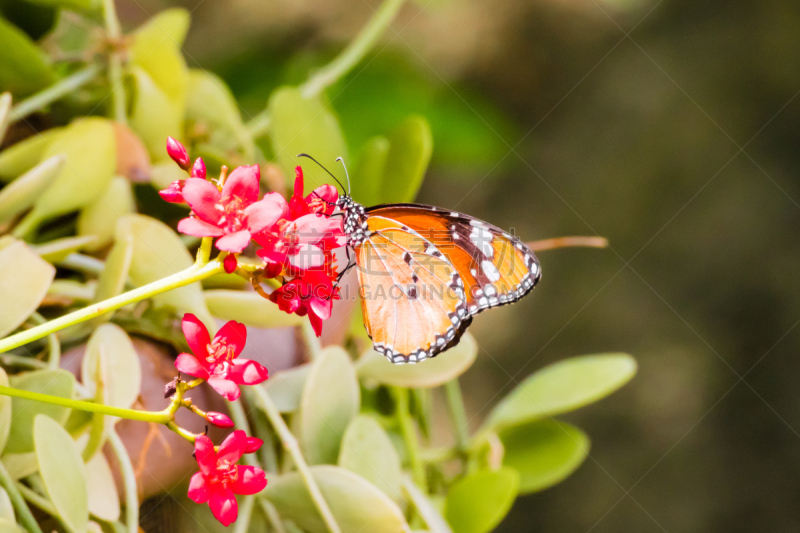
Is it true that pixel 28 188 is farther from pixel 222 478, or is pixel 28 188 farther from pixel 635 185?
pixel 635 185

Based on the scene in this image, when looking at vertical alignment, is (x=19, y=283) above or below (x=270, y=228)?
below

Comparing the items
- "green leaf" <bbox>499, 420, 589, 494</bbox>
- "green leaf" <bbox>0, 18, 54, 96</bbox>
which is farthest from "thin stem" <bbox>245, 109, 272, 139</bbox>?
"green leaf" <bbox>499, 420, 589, 494</bbox>

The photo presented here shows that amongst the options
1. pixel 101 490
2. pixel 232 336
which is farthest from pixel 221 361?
pixel 101 490

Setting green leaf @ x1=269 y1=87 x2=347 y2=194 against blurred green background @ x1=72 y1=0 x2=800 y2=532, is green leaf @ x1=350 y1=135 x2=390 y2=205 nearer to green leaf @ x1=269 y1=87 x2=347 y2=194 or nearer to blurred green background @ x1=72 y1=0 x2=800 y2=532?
green leaf @ x1=269 y1=87 x2=347 y2=194

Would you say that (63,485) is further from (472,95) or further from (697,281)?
(697,281)

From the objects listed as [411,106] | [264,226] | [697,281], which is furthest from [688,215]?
[264,226]

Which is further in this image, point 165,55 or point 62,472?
point 165,55
